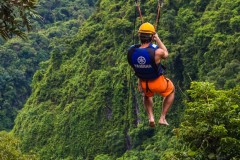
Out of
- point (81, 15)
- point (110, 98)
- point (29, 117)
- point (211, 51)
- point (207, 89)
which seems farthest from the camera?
point (81, 15)

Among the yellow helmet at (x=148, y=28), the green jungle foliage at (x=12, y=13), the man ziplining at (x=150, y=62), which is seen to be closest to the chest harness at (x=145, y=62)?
the man ziplining at (x=150, y=62)

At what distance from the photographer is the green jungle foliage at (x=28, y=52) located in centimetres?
4334

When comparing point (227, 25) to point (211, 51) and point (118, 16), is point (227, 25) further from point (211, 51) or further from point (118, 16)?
point (118, 16)

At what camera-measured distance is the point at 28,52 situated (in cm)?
4725

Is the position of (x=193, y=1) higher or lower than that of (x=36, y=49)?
higher

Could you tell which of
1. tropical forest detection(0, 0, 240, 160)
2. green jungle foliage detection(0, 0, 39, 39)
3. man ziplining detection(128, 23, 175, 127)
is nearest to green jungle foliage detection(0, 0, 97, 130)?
tropical forest detection(0, 0, 240, 160)

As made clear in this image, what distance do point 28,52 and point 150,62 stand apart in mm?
42464

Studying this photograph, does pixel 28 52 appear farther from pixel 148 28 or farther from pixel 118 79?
pixel 148 28

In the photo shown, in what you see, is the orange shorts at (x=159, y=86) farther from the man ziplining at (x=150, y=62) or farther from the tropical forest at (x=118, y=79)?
the tropical forest at (x=118, y=79)

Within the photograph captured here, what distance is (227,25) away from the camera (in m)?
26.9

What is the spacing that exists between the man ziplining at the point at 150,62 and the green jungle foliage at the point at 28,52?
107ft

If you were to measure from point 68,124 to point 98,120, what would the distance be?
6.38 ft

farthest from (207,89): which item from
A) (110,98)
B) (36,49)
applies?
(36,49)

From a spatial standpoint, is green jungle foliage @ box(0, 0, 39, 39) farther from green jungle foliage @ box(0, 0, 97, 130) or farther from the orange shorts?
green jungle foliage @ box(0, 0, 97, 130)
